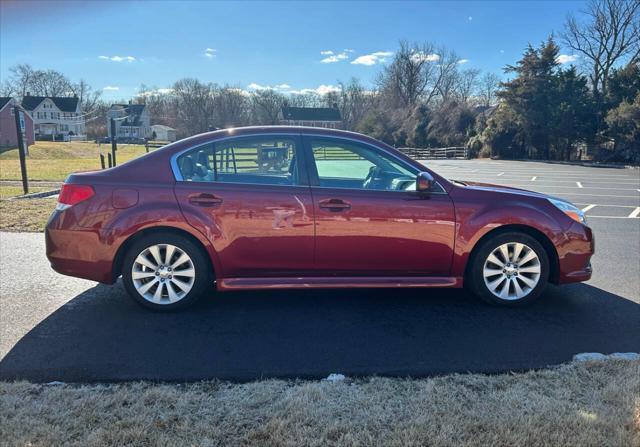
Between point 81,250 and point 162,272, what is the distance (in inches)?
28.7

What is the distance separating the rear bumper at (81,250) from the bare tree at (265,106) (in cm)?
6150

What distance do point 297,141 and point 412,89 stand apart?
66.2m

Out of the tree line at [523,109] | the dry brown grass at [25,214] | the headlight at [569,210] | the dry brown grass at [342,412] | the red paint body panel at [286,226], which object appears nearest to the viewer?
the dry brown grass at [342,412]

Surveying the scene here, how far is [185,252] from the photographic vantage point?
4145 mm

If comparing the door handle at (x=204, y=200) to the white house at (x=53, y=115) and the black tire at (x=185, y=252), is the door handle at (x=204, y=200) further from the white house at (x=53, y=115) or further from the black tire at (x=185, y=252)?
the white house at (x=53, y=115)

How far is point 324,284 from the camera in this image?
14.0ft

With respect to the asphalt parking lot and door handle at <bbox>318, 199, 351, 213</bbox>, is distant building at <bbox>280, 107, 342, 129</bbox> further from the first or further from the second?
door handle at <bbox>318, 199, 351, 213</bbox>

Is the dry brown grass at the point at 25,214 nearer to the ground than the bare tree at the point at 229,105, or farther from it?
nearer to the ground

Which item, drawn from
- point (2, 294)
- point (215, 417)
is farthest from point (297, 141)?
point (2, 294)

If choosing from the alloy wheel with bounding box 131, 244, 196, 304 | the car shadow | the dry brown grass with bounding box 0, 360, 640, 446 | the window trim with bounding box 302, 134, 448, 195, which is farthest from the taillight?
the window trim with bounding box 302, 134, 448, 195

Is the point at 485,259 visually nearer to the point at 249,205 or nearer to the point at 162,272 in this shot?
the point at 249,205

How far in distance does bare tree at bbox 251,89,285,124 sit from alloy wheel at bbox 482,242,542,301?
61.8 meters

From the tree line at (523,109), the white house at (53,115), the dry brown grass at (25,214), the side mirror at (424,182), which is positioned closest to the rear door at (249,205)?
the side mirror at (424,182)

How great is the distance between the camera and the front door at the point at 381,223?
416cm
